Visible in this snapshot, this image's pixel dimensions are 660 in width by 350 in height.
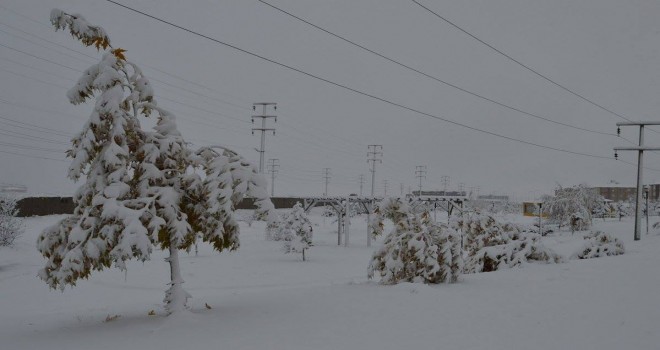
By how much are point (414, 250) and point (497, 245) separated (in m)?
6.09

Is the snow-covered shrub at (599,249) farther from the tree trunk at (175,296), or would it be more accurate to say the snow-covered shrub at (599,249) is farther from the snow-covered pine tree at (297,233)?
the snow-covered pine tree at (297,233)

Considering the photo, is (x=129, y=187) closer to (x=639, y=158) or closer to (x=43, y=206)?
(x=639, y=158)

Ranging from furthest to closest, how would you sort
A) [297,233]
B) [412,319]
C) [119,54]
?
[297,233] → [119,54] → [412,319]

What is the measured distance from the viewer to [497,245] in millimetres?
15055

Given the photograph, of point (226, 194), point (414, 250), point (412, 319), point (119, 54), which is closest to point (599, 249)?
point (414, 250)

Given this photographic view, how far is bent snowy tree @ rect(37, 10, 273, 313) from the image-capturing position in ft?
20.8

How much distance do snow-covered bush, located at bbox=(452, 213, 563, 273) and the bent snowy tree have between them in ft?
33.1

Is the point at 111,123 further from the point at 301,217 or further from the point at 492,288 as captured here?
the point at 301,217

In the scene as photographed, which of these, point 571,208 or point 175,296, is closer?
point 175,296

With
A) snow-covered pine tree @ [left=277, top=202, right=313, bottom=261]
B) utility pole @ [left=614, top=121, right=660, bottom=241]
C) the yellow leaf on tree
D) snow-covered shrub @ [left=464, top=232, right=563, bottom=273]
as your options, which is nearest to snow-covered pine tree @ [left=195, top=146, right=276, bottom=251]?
the yellow leaf on tree

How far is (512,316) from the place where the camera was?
22.2ft

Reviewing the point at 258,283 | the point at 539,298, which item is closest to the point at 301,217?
the point at 258,283

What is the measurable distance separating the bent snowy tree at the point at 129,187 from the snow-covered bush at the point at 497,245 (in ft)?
33.1

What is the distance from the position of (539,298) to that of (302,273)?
1627 cm
